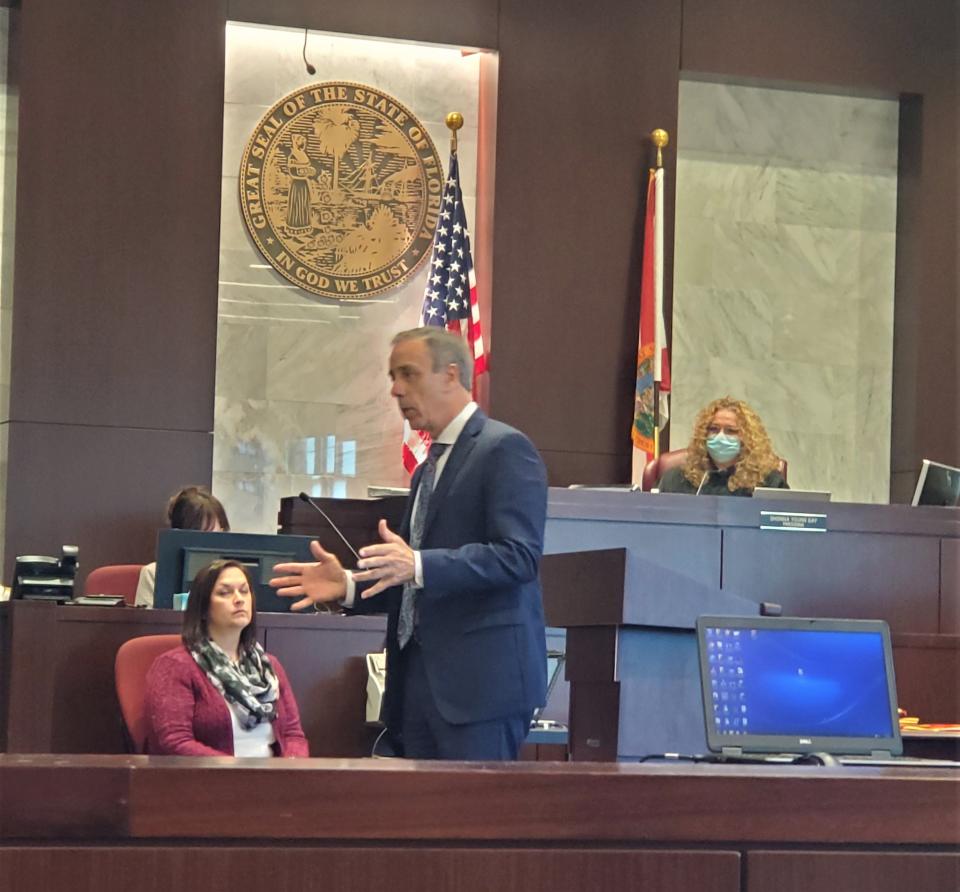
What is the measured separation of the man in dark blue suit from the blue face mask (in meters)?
3.65

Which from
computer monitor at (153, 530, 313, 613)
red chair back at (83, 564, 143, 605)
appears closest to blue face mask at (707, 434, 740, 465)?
computer monitor at (153, 530, 313, 613)

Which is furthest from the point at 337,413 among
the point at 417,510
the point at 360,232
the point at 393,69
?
the point at 417,510

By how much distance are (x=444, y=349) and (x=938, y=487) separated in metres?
4.05

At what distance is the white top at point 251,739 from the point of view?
4.58m

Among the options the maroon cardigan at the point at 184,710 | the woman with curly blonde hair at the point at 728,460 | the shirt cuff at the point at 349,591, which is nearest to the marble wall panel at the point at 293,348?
the woman with curly blonde hair at the point at 728,460

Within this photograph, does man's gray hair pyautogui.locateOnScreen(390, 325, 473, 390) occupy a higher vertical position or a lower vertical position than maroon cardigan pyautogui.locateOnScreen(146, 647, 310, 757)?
higher

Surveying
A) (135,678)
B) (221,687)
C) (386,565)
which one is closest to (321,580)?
(386,565)

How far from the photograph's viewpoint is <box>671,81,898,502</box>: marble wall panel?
30.2 ft

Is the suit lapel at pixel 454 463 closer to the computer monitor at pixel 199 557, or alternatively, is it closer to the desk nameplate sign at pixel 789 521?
the computer monitor at pixel 199 557

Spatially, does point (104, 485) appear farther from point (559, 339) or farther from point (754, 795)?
point (754, 795)

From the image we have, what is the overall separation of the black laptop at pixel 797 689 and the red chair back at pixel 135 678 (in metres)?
2.30

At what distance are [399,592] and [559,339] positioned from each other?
544cm

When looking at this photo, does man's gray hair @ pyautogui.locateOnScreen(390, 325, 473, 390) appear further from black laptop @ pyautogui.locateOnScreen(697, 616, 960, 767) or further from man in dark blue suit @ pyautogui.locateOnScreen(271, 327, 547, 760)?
black laptop @ pyautogui.locateOnScreen(697, 616, 960, 767)

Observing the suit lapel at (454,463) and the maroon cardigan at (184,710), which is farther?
the maroon cardigan at (184,710)
